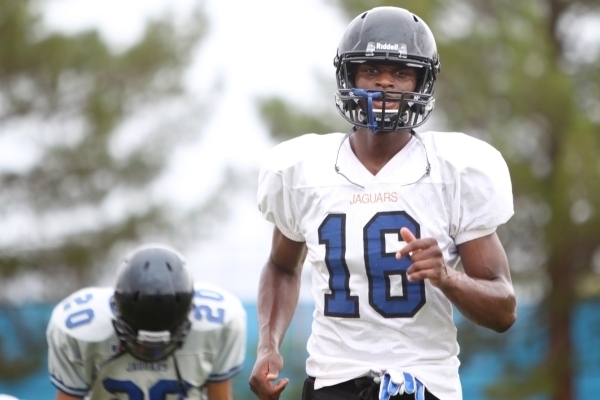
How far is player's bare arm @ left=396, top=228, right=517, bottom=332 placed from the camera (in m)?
3.15

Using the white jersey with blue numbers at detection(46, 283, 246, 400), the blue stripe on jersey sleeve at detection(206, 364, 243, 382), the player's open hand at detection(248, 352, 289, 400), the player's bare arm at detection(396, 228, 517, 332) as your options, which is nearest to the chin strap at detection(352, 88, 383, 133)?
the player's bare arm at detection(396, 228, 517, 332)

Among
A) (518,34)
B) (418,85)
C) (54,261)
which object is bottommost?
(54,261)

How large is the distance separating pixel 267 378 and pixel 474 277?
76 centimetres

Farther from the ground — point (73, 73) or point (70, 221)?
point (73, 73)

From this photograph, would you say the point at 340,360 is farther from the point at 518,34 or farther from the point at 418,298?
the point at 518,34

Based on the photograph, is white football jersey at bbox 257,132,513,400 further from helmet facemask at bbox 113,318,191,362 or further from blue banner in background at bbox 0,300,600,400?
blue banner in background at bbox 0,300,600,400

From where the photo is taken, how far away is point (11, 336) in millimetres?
13758

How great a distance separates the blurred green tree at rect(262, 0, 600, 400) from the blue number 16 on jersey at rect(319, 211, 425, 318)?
8.85m

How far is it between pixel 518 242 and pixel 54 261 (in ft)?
18.8

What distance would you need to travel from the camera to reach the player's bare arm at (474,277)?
10.3 ft

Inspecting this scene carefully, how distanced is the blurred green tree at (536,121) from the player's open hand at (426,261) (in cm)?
914

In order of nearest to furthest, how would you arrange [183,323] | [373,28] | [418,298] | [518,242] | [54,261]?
1. [418,298]
2. [373,28]
3. [183,323]
4. [518,242]
5. [54,261]

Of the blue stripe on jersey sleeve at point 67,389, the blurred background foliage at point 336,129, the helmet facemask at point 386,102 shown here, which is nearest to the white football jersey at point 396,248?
the helmet facemask at point 386,102

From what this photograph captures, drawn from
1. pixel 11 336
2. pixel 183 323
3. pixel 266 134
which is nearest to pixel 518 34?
pixel 266 134
